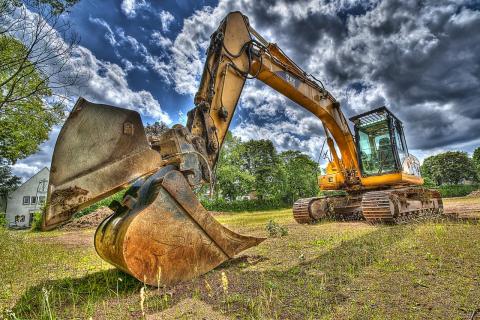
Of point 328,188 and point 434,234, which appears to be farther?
point 328,188

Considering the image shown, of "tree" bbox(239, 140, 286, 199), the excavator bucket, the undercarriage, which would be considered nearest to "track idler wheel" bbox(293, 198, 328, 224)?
the undercarriage

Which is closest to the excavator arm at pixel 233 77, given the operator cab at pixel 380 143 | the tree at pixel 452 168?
the operator cab at pixel 380 143

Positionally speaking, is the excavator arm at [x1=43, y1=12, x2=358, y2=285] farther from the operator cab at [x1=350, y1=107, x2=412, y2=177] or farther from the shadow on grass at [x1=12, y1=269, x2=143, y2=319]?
the operator cab at [x1=350, y1=107, x2=412, y2=177]

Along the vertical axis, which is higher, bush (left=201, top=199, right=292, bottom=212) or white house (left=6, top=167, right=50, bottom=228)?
white house (left=6, top=167, right=50, bottom=228)

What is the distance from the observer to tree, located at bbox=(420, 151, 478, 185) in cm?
5869

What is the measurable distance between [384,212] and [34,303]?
7278mm

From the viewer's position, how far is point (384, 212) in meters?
7.17

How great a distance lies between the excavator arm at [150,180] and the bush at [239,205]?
2402 centimetres

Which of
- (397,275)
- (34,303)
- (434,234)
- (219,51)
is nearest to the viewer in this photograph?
(34,303)

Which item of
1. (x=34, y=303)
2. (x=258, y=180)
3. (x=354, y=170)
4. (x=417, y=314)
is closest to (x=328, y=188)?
(x=354, y=170)

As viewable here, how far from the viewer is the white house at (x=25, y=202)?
3359 cm

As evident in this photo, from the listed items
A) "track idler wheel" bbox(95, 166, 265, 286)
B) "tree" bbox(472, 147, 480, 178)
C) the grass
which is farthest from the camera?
"tree" bbox(472, 147, 480, 178)

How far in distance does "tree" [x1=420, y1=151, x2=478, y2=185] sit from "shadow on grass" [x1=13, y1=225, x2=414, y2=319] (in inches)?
2805

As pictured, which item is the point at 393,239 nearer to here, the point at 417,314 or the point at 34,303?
the point at 417,314
